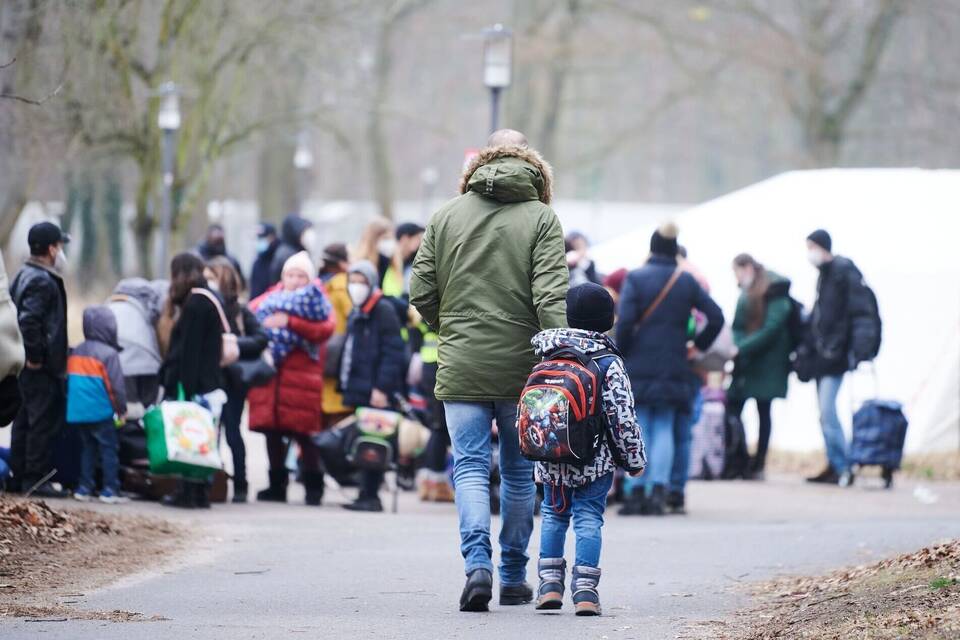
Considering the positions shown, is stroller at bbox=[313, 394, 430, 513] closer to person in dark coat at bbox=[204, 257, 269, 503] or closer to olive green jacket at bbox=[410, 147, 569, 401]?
person in dark coat at bbox=[204, 257, 269, 503]

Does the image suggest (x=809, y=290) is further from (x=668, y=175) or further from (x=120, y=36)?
(x=668, y=175)

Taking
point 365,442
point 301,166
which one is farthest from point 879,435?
point 301,166

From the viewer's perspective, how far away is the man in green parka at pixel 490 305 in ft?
25.5

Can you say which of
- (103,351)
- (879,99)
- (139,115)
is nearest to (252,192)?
(879,99)

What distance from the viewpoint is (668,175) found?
279ft

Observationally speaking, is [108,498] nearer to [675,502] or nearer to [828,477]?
[675,502]

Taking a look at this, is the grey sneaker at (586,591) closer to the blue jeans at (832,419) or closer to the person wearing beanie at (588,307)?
the person wearing beanie at (588,307)

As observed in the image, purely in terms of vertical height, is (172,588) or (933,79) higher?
(933,79)

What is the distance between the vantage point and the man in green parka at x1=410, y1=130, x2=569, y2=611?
776 cm

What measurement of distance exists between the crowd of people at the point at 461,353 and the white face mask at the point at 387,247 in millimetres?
13

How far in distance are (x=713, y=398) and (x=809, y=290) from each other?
8.67 feet

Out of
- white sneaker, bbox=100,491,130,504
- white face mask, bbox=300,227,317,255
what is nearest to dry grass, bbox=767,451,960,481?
white face mask, bbox=300,227,317,255

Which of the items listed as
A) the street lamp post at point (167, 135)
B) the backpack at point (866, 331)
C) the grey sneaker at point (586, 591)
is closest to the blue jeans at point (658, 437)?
the backpack at point (866, 331)

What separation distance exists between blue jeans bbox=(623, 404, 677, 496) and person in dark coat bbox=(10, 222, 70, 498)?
3831 millimetres
